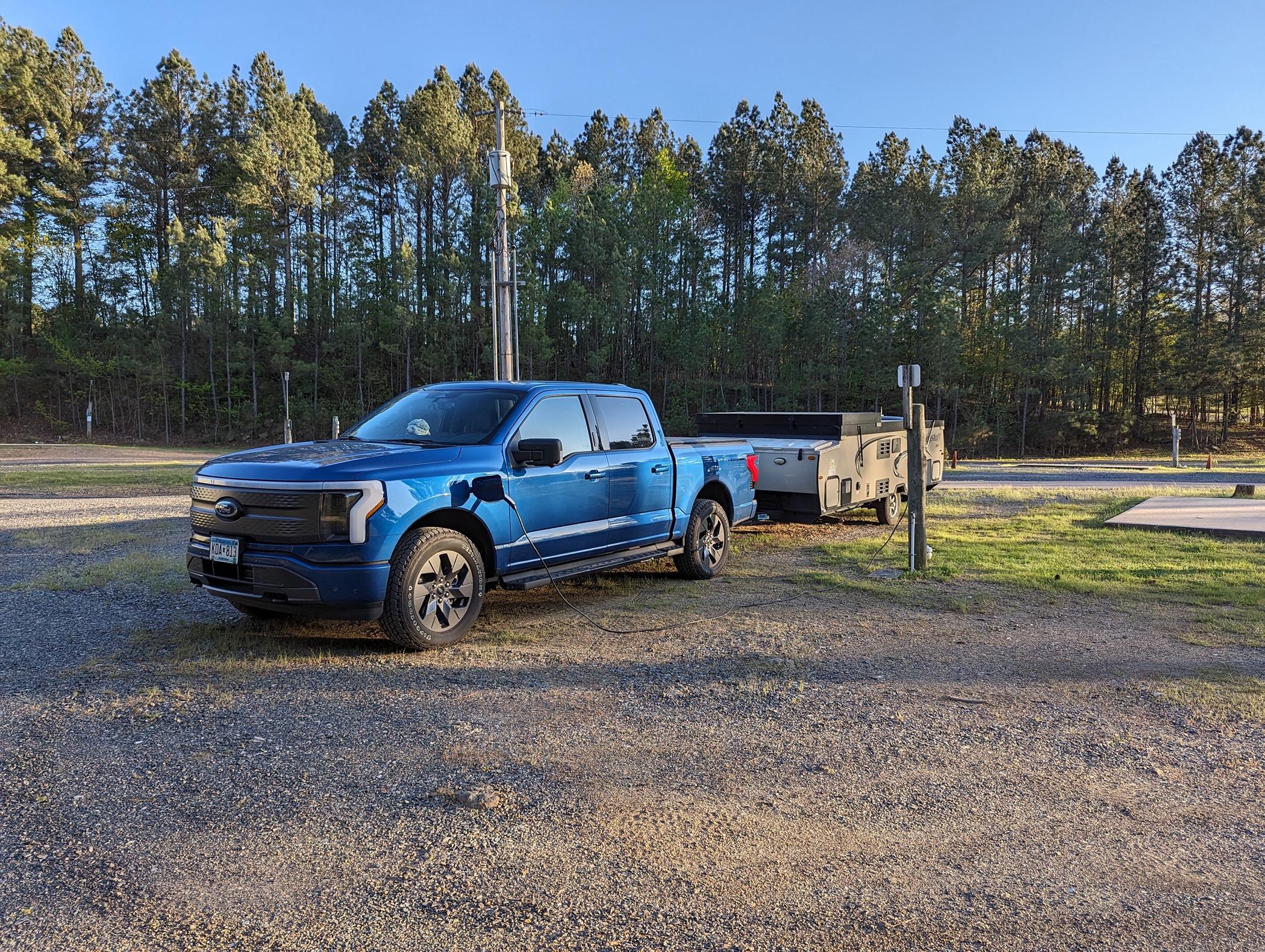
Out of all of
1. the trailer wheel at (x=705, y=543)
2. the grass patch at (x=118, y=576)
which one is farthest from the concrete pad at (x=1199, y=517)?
the grass patch at (x=118, y=576)

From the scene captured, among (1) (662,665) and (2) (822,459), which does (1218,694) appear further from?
(2) (822,459)

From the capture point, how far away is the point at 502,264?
1741 centimetres

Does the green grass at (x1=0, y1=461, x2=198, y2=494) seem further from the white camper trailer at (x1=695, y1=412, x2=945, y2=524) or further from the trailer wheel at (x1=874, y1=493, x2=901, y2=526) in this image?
the trailer wheel at (x1=874, y1=493, x2=901, y2=526)

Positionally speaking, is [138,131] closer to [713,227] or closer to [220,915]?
[713,227]

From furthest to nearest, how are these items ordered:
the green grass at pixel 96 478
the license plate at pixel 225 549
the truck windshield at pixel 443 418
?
the green grass at pixel 96 478 → the truck windshield at pixel 443 418 → the license plate at pixel 225 549

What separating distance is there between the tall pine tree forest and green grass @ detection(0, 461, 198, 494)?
2290 cm

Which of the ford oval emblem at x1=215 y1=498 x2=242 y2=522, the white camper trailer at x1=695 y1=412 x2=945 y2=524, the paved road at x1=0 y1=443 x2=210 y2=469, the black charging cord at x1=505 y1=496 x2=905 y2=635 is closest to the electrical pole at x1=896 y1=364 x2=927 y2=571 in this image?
the white camper trailer at x1=695 y1=412 x2=945 y2=524

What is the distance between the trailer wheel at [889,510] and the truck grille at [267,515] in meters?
8.49

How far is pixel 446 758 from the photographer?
3.92 m

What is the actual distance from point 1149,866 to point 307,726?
383cm

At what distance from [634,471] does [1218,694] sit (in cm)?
439

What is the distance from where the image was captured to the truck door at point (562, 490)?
20.3 feet

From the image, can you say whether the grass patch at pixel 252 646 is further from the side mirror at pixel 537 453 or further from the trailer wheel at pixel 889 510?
the trailer wheel at pixel 889 510

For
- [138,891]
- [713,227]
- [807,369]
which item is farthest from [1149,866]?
[713,227]
